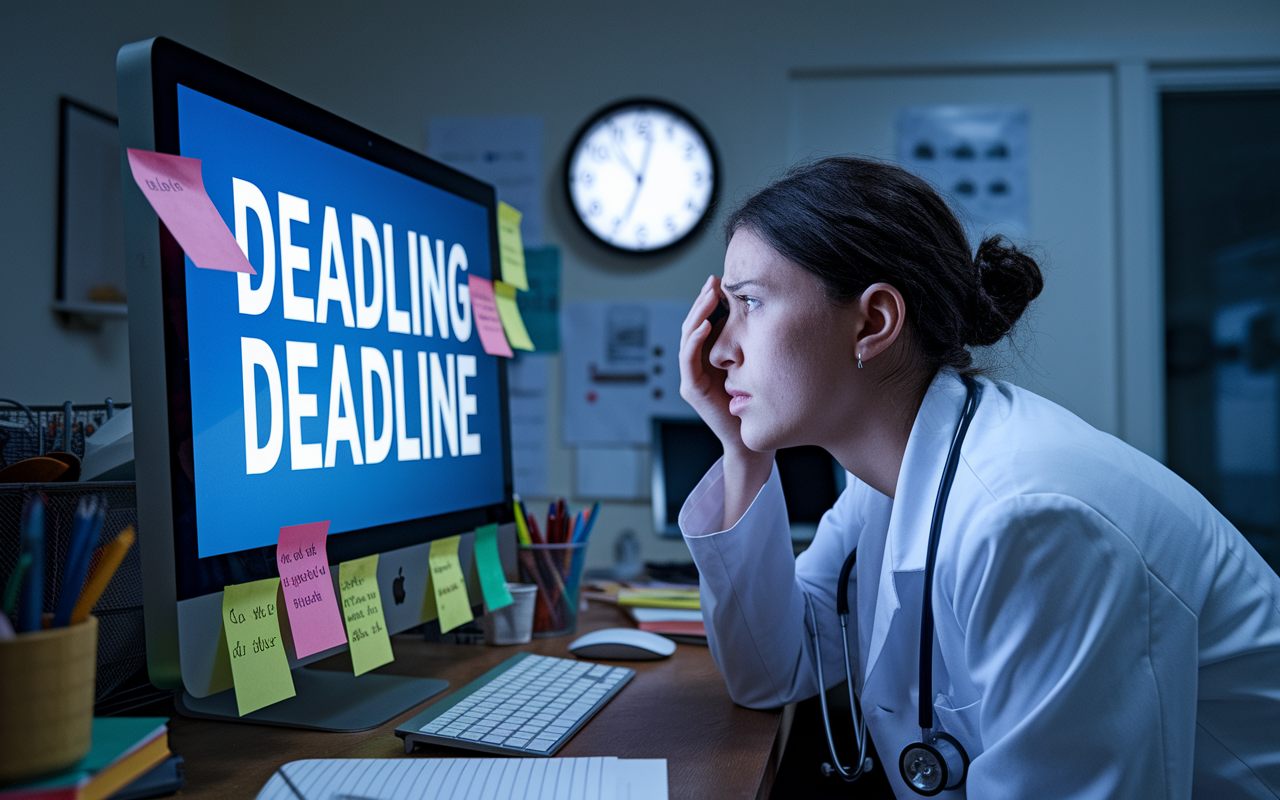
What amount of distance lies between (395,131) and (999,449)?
6.65 feet

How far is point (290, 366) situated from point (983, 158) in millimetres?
1963

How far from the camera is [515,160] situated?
2242 millimetres

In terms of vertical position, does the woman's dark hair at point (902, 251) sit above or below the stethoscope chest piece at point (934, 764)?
above

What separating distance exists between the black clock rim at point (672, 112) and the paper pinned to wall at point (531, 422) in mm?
365

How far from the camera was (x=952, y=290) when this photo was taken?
33.8 inches

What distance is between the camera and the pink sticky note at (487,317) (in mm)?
1013

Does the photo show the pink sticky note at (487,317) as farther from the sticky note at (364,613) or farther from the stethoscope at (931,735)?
the stethoscope at (931,735)

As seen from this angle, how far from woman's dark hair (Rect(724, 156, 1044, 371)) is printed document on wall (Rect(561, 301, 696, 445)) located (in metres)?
1.29

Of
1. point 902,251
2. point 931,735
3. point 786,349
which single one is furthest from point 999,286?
point 931,735

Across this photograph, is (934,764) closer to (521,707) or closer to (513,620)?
(521,707)

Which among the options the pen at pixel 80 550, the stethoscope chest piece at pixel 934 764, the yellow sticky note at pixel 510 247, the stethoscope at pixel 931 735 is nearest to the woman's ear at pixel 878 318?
the stethoscope at pixel 931 735

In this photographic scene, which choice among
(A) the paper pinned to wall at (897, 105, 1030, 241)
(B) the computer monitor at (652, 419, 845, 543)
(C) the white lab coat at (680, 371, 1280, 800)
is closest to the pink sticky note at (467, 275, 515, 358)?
(C) the white lab coat at (680, 371, 1280, 800)

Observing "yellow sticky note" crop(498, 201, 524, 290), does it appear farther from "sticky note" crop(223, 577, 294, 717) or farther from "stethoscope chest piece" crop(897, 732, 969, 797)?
"stethoscope chest piece" crop(897, 732, 969, 797)

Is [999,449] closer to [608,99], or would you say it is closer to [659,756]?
[659,756]
